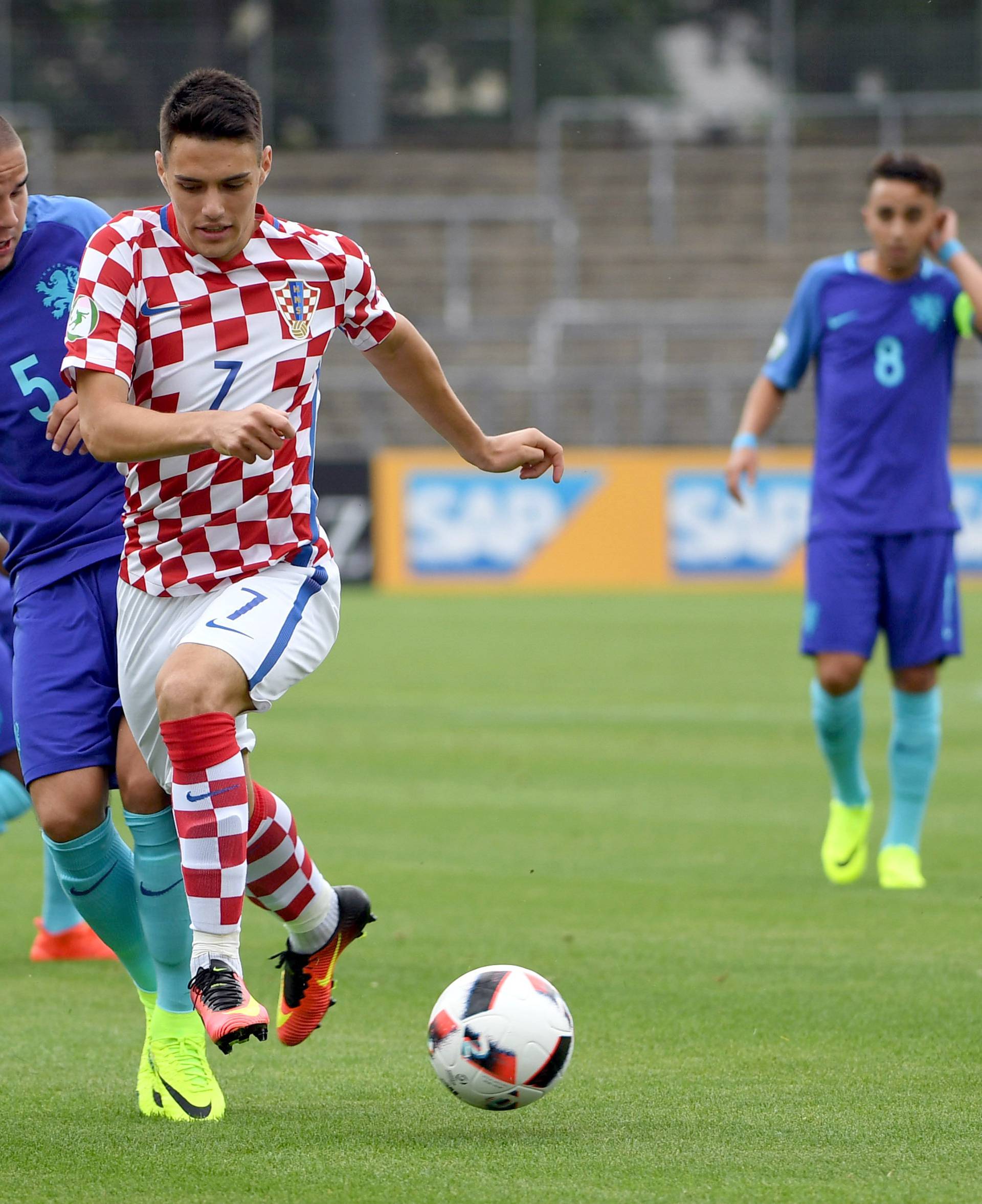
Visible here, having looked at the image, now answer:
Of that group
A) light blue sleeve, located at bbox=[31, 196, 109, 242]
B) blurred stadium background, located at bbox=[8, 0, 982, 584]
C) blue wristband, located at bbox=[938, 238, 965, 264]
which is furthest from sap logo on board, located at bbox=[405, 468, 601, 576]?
light blue sleeve, located at bbox=[31, 196, 109, 242]

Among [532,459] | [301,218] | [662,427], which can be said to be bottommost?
[662,427]

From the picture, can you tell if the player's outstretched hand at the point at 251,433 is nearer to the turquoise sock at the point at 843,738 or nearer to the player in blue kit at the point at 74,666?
the player in blue kit at the point at 74,666

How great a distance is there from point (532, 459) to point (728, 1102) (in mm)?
1448

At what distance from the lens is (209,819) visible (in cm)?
385

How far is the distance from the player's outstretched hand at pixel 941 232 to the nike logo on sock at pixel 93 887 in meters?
3.95

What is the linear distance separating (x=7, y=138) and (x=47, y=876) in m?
2.37

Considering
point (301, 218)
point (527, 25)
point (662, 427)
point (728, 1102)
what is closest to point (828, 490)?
point (728, 1102)

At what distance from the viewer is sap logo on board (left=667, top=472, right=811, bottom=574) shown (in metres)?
20.7

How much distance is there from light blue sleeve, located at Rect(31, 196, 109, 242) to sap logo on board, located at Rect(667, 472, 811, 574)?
16374 mm

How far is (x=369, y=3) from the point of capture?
2991cm

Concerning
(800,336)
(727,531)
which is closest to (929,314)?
(800,336)

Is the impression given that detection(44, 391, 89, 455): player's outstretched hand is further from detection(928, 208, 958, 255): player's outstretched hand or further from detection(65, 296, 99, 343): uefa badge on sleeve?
detection(928, 208, 958, 255): player's outstretched hand

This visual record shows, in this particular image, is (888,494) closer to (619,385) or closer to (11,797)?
(11,797)

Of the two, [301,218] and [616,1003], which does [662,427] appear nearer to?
[301,218]
